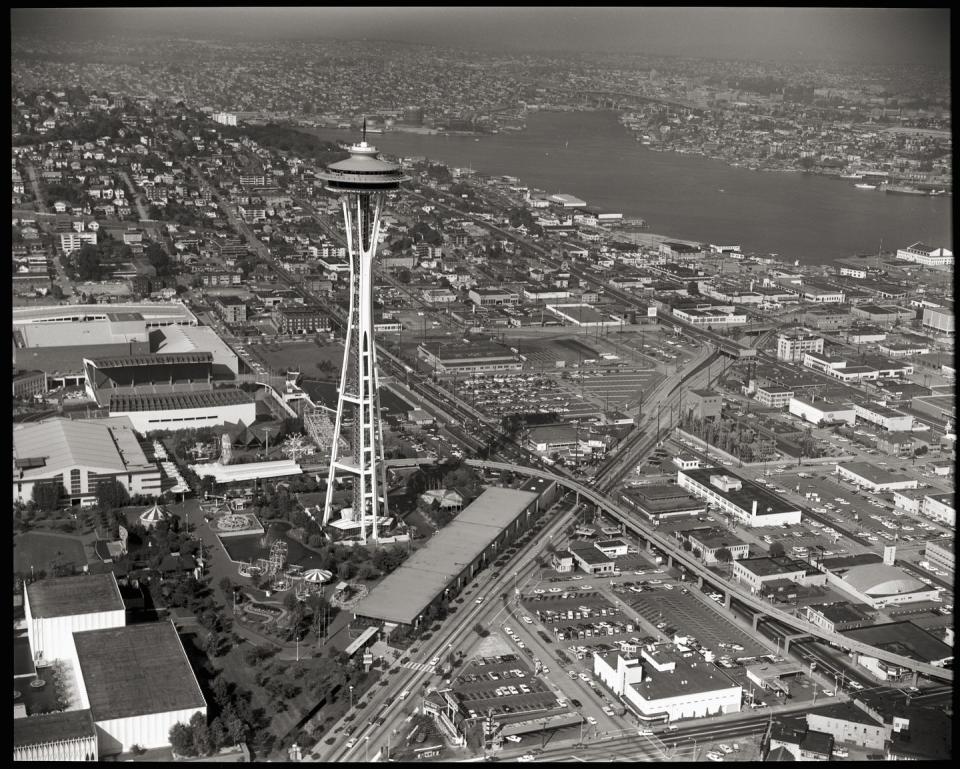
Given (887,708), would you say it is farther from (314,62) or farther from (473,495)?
(314,62)

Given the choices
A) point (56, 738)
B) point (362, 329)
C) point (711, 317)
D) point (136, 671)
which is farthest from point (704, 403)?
point (56, 738)

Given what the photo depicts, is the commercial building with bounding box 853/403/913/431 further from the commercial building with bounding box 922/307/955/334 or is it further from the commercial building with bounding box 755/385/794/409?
the commercial building with bounding box 922/307/955/334

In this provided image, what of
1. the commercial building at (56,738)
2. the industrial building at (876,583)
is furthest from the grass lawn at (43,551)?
the industrial building at (876,583)

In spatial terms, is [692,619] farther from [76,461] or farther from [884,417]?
[884,417]

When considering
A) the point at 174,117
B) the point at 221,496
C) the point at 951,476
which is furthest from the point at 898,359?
the point at 174,117

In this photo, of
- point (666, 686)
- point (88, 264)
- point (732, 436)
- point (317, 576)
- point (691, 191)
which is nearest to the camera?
point (666, 686)

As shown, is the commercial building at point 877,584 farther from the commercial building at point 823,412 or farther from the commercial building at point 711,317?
the commercial building at point 711,317

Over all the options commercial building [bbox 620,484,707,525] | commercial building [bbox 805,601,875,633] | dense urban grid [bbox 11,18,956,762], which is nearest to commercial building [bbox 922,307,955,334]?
dense urban grid [bbox 11,18,956,762]
